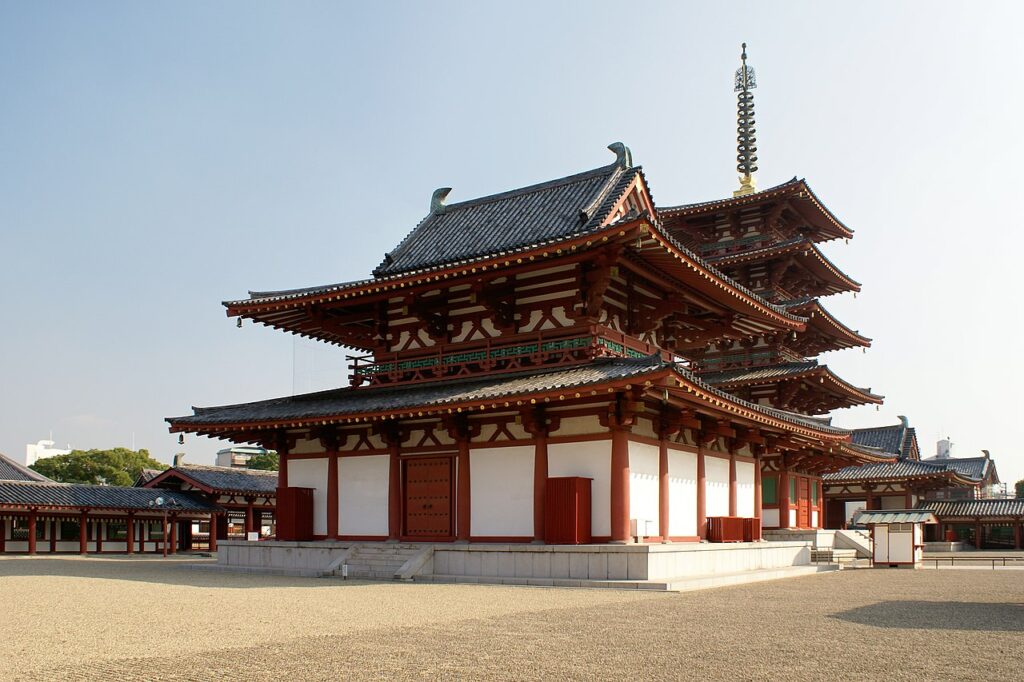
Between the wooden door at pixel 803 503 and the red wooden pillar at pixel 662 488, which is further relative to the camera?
the wooden door at pixel 803 503

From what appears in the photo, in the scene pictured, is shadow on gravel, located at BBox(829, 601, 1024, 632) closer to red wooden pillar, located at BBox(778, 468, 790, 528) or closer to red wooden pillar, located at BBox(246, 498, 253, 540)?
red wooden pillar, located at BBox(778, 468, 790, 528)

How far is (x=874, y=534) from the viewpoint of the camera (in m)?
35.9

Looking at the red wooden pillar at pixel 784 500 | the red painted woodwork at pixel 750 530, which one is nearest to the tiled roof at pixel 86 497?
the red wooden pillar at pixel 784 500

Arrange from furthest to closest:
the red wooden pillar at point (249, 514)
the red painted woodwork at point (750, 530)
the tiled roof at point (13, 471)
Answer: the red wooden pillar at point (249, 514) → the tiled roof at point (13, 471) → the red painted woodwork at point (750, 530)

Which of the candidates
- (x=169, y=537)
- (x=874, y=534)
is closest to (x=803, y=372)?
(x=874, y=534)

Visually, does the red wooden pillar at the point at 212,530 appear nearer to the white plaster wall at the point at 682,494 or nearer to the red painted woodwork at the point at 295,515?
the red painted woodwork at the point at 295,515

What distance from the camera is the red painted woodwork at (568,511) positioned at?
24.2m

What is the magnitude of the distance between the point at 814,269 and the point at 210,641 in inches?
1761

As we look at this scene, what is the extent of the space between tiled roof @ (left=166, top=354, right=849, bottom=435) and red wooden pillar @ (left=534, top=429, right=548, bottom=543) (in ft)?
5.72

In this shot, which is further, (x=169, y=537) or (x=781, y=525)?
(x=169, y=537)

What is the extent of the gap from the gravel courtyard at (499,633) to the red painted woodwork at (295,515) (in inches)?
299

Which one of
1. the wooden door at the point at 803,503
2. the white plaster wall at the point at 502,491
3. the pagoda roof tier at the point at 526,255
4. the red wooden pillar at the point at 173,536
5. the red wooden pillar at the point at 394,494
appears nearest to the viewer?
the pagoda roof tier at the point at 526,255

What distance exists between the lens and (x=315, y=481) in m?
30.6

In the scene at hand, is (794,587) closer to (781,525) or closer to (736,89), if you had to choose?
(781,525)
